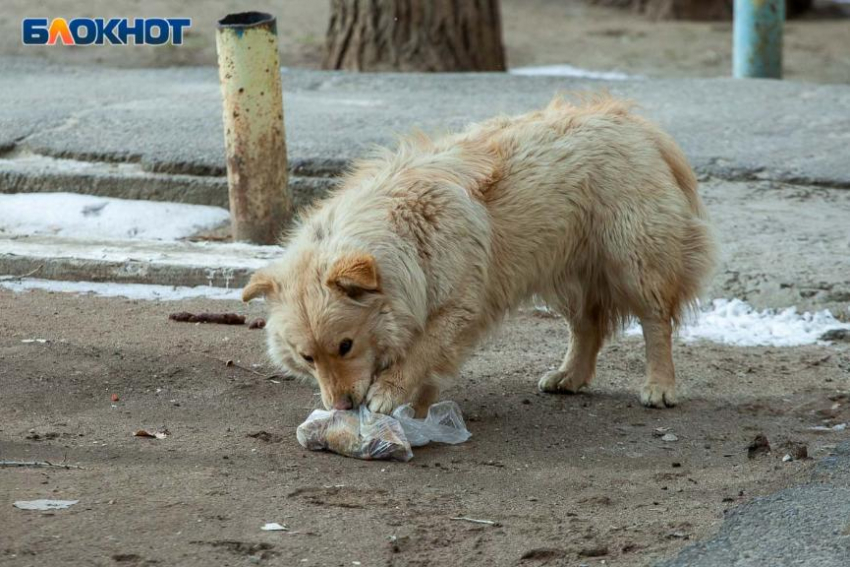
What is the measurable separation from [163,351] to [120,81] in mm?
5846

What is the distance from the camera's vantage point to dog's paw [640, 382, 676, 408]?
629 cm

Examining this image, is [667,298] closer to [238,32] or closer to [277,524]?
[277,524]

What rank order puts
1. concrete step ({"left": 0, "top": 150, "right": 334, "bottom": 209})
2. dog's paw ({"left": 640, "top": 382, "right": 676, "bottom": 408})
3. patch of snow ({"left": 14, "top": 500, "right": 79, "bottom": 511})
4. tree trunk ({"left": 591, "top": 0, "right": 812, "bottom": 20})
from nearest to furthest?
patch of snow ({"left": 14, "top": 500, "right": 79, "bottom": 511})
dog's paw ({"left": 640, "top": 382, "right": 676, "bottom": 408})
concrete step ({"left": 0, "top": 150, "right": 334, "bottom": 209})
tree trunk ({"left": 591, "top": 0, "right": 812, "bottom": 20})

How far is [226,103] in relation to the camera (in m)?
8.08

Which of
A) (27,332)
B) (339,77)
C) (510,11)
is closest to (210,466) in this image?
(27,332)

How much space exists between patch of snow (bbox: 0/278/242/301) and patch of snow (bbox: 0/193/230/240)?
71 centimetres

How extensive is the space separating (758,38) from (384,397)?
329 inches

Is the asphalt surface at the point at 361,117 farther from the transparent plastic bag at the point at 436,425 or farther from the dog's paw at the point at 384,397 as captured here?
the dog's paw at the point at 384,397

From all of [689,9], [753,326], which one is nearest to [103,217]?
[753,326]

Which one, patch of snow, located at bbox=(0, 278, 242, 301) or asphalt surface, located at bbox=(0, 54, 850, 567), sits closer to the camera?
patch of snow, located at bbox=(0, 278, 242, 301)

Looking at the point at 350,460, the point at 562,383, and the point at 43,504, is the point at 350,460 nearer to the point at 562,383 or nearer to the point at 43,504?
the point at 43,504

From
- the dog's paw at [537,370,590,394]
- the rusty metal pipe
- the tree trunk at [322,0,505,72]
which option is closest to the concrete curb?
the dog's paw at [537,370,590,394]

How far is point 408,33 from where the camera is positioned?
13.0 metres

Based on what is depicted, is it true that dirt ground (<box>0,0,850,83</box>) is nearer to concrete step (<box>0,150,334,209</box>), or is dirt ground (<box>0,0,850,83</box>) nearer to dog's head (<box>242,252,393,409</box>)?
concrete step (<box>0,150,334,209</box>)
